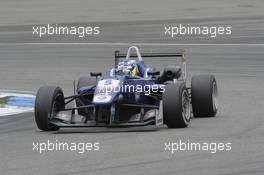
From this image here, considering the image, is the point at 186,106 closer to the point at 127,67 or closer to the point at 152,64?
the point at 127,67

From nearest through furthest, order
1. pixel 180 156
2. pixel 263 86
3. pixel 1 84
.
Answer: pixel 180 156 → pixel 263 86 → pixel 1 84

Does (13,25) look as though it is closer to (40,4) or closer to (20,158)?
(40,4)

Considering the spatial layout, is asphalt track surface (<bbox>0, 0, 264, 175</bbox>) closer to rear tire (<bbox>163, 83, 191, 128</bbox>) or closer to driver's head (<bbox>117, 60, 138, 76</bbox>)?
rear tire (<bbox>163, 83, 191, 128</bbox>)

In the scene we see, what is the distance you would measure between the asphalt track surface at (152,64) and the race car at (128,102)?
A: 0.17 meters

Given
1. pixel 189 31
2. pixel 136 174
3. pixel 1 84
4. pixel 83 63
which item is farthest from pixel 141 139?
pixel 189 31

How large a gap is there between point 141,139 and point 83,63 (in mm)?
11686

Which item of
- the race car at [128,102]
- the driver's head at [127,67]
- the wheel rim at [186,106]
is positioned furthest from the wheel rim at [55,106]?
the wheel rim at [186,106]

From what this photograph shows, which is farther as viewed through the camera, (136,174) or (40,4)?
(40,4)

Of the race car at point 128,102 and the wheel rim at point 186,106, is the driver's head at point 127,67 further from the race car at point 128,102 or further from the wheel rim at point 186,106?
the wheel rim at point 186,106

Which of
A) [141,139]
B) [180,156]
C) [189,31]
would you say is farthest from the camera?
[189,31]

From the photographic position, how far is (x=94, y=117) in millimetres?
14906

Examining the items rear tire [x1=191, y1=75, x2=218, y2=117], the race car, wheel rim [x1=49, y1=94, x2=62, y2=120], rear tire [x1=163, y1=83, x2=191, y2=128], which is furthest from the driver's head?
rear tire [x1=163, y1=83, x2=191, y2=128]

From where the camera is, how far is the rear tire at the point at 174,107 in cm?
1441

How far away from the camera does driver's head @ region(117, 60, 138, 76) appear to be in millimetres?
15823
